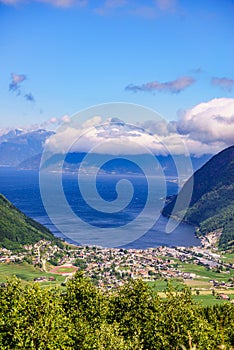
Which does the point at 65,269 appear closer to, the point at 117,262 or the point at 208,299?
the point at 117,262

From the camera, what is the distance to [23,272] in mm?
68312

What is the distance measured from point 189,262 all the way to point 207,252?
14.3m

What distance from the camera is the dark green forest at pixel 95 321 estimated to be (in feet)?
48.9

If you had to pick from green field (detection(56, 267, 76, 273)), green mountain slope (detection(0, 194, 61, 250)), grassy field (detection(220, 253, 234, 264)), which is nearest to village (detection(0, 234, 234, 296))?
green field (detection(56, 267, 76, 273))

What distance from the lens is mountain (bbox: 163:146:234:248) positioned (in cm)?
12368

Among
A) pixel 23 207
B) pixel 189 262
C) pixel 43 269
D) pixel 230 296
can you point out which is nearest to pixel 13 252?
pixel 43 269

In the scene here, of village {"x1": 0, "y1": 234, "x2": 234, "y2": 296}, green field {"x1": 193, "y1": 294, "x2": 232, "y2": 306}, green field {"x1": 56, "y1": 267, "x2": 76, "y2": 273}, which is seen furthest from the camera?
green field {"x1": 56, "y1": 267, "x2": 76, "y2": 273}

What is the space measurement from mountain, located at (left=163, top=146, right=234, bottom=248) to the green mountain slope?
Answer: 49.5m

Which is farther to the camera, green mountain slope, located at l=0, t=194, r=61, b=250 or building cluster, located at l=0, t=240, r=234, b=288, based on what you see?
green mountain slope, located at l=0, t=194, r=61, b=250

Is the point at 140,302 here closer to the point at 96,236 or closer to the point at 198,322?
the point at 198,322

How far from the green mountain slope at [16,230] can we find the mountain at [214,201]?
49.5m

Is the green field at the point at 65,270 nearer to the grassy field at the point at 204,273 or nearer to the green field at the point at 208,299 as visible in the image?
the grassy field at the point at 204,273

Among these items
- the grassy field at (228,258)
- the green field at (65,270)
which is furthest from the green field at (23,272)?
the grassy field at (228,258)

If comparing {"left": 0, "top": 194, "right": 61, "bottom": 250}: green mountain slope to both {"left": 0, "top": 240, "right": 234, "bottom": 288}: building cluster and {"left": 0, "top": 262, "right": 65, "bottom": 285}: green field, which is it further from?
{"left": 0, "top": 262, "right": 65, "bottom": 285}: green field
